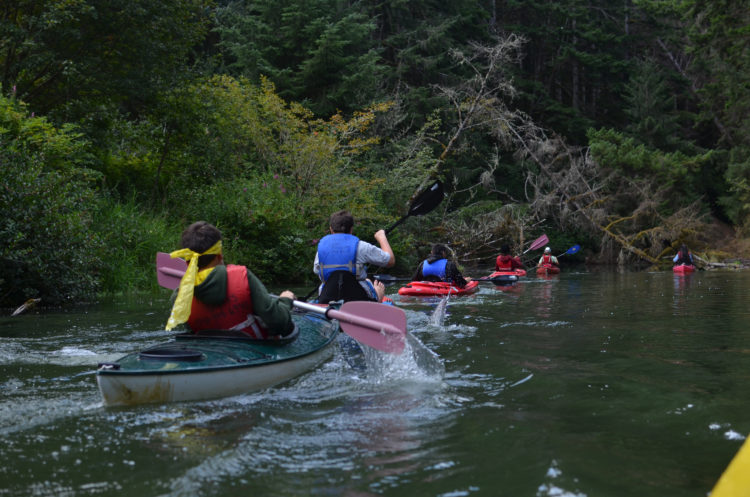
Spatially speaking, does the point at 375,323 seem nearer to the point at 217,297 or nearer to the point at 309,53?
the point at 217,297

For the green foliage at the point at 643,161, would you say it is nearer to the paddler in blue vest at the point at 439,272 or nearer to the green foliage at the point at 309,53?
the green foliage at the point at 309,53

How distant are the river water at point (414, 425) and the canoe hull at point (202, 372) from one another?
8cm

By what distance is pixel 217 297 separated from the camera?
4445 mm

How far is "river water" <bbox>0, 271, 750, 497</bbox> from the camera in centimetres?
278

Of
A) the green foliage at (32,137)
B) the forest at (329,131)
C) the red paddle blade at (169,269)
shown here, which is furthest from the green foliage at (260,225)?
the red paddle blade at (169,269)

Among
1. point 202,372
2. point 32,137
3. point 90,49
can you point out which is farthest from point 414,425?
point 90,49

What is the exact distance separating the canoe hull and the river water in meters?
0.08

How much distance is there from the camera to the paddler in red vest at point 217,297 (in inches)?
169

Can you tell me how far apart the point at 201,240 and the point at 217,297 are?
1.25 feet

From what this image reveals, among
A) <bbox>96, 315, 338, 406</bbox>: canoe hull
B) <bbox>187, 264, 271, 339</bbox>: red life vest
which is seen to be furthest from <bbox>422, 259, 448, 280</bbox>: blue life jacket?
<bbox>187, 264, 271, 339</bbox>: red life vest

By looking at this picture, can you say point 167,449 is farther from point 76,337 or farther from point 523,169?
point 523,169

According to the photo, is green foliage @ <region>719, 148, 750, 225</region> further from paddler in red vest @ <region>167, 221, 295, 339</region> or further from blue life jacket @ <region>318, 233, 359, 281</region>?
paddler in red vest @ <region>167, 221, 295, 339</region>

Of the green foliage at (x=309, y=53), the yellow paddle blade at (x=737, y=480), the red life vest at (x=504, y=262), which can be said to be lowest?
the red life vest at (x=504, y=262)

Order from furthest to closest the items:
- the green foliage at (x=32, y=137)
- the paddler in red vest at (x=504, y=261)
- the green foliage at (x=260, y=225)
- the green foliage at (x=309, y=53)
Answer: the green foliage at (x=309, y=53), the paddler in red vest at (x=504, y=261), the green foliage at (x=260, y=225), the green foliage at (x=32, y=137)
